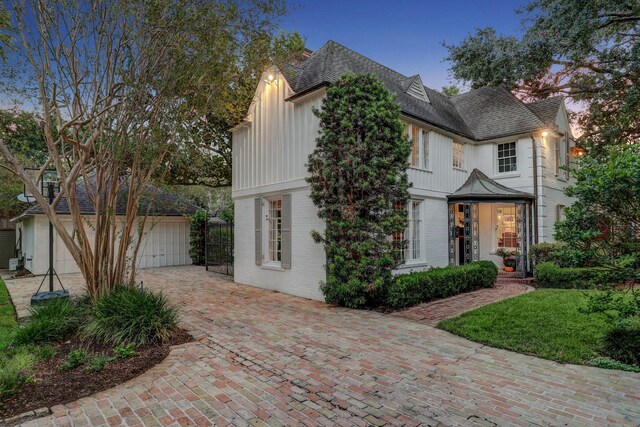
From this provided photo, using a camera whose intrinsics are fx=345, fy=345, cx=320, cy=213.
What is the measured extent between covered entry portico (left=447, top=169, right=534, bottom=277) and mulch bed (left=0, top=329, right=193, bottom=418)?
9.96 metres

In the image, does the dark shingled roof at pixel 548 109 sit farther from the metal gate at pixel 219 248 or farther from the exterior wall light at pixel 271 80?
the metal gate at pixel 219 248

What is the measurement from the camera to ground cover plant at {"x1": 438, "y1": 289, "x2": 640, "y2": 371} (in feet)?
16.2

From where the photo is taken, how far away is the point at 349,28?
36.8 ft

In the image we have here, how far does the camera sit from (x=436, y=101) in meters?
13.7

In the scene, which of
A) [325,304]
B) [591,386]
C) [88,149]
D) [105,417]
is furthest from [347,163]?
[105,417]

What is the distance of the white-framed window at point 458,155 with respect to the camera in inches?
508

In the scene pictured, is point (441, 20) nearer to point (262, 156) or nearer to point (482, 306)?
point (262, 156)

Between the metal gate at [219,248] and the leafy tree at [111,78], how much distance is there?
7.35m

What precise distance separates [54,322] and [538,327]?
27.3 ft

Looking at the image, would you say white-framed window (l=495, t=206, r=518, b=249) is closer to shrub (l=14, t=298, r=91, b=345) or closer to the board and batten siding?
the board and batten siding

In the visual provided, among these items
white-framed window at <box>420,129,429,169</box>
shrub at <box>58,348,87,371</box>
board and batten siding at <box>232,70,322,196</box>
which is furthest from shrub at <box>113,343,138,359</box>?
white-framed window at <box>420,129,429,169</box>

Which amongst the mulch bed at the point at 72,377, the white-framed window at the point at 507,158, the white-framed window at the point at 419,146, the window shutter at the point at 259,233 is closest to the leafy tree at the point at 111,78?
the mulch bed at the point at 72,377

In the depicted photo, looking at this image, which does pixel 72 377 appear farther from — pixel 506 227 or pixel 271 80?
pixel 506 227

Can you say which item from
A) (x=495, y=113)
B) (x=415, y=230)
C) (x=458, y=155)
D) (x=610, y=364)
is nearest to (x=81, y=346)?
(x=610, y=364)
